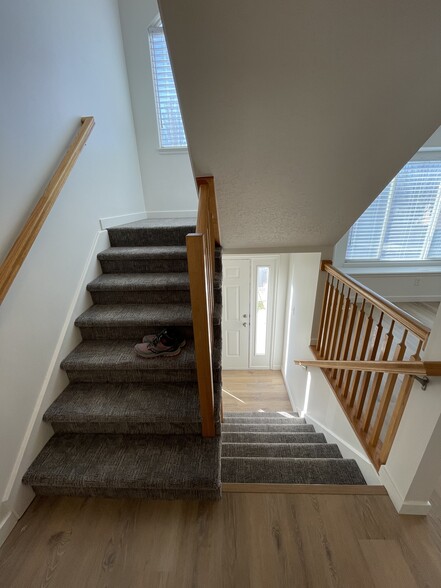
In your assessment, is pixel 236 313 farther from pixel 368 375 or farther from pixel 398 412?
pixel 398 412

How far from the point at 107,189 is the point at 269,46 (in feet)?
6.06

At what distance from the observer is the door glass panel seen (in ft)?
13.3

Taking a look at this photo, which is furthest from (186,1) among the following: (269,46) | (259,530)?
(259,530)

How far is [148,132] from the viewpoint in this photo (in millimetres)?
2994

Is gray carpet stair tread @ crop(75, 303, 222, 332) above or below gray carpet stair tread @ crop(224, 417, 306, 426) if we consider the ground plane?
above

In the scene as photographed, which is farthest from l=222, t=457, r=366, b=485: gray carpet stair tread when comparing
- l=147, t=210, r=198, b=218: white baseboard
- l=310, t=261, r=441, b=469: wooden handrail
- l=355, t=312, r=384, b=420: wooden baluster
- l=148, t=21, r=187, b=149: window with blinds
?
l=148, t=21, r=187, b=149: window with blinds

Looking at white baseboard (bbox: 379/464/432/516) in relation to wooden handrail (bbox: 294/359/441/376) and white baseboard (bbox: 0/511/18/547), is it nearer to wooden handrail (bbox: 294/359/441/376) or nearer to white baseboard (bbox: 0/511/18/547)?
wooden handrail (bbox: 294/359/441/376)

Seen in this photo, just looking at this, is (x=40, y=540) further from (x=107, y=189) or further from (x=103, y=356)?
(x=107, y=189)

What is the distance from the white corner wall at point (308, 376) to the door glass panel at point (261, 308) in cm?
38

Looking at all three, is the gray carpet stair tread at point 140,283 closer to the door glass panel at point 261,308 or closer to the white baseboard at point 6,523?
the white baseboard at point 6,523

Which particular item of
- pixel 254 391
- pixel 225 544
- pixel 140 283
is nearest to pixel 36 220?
pixel 140 283

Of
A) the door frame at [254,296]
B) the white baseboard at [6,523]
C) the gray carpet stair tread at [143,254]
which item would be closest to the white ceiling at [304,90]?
the gray carpet stair tread at [143,254]

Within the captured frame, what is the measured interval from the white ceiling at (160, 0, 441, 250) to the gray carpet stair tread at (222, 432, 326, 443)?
2018 mm

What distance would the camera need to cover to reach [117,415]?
1411mm
